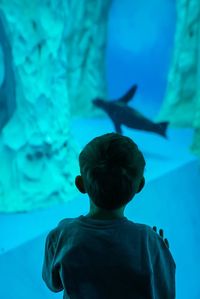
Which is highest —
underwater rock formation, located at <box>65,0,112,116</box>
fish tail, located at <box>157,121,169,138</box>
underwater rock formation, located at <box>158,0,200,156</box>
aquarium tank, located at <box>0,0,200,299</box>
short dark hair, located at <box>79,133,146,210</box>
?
underwater rock formation, located at <box>65,0,112,116</box>

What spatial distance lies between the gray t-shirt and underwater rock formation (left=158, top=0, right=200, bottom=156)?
443 centimetres

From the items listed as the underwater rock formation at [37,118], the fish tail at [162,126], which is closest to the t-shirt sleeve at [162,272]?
the underwater rock formation at [37,118]

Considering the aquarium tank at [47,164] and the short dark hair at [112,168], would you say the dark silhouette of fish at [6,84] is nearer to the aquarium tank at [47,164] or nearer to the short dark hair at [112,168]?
the aquarium tank at [47,164]

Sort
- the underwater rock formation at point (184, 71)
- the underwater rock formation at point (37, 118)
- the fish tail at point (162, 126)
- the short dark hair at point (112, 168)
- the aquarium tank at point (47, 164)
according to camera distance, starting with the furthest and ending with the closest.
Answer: the underwater rock formation at point (184, 71)
the fish tail at point (162, 126)
the underwater rock formation at point (37, 118)
the aquarium tank at point (47, 164)
the short dark hair at point (112, 168)

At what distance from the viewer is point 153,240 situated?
93 centimetres

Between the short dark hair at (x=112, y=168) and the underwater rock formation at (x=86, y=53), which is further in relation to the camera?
the underwater rock formation at (x=86, y=53)

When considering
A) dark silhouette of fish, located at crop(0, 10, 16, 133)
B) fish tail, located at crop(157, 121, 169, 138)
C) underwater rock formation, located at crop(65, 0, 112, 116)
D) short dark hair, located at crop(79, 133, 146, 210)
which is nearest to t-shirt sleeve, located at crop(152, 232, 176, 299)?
short dark hair, located at crop(79, 133, 146, 210)

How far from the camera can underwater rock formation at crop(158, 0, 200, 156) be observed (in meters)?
5.29

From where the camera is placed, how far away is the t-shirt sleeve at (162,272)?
92cm

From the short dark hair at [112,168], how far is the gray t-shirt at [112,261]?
73 mm

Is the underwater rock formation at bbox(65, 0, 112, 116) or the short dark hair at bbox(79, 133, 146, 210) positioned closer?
the short dark hair at bbox(79, 133, 146, 210)

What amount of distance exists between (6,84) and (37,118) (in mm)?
339

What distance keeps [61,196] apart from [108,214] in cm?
204

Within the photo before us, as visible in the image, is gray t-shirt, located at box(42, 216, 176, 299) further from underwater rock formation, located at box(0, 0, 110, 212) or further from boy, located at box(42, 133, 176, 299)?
underwater rock formation, located at box(0, 0, 110, 212)
